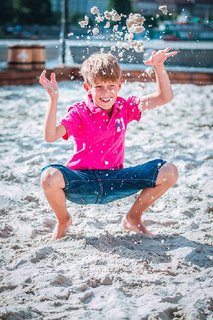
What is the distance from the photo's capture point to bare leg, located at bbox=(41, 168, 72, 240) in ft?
8.00

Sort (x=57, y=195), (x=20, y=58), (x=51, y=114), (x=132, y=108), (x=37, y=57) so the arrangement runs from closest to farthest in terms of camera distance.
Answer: (x=51, y=114)
(x=57, y=195)
(x=132, y=108)
(x=20, y=58)
(x=37, y=57)

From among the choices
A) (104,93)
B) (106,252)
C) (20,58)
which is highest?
(104,93)

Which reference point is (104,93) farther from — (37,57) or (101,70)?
(37,57)

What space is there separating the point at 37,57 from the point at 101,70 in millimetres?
8270

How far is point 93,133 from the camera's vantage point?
2.52 metres

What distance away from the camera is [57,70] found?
10234mm

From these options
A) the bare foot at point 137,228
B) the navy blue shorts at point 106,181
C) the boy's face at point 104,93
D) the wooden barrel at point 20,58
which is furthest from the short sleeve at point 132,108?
the wooden barrel at point 20,58

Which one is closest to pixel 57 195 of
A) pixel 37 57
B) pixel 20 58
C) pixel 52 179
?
pixel 52 179

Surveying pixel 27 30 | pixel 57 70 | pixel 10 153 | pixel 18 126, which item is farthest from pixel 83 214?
pixel 27 30

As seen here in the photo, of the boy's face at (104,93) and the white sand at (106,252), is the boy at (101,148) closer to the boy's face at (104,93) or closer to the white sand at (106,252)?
the boy's face at (104,93)

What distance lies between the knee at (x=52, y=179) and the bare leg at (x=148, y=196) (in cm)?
45

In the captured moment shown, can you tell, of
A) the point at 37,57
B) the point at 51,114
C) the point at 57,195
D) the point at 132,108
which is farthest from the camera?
the point at 37,57

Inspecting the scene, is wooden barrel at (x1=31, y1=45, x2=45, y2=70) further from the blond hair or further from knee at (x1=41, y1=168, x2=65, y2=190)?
knee at (x1=41, y1=168, x2=65, y2=190)

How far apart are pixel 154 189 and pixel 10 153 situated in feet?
6.74
